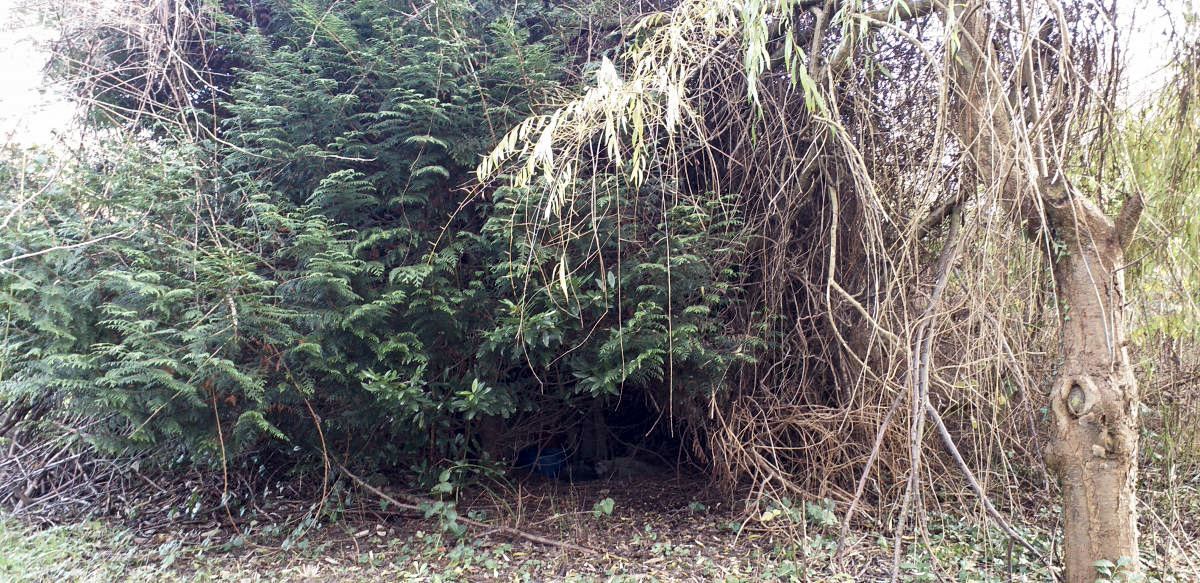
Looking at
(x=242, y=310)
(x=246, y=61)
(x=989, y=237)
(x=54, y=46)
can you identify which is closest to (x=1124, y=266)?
(x=989, y=237)

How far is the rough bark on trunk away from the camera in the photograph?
3.13 meters

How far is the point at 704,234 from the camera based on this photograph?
13.0ft

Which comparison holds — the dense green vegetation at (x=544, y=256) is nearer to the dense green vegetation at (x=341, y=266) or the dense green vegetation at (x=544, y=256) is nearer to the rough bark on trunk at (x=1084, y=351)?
the dense green vegetation at (x=341, y=266)

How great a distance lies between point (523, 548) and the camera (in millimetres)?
4184

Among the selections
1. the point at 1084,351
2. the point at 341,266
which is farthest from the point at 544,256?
the point at 1084,351

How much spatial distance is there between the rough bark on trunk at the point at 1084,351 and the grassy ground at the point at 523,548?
0.45 meters

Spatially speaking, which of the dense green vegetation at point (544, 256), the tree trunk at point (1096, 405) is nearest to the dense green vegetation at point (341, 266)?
the dense green vegetation at point (544, 256)

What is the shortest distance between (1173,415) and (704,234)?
2.65m

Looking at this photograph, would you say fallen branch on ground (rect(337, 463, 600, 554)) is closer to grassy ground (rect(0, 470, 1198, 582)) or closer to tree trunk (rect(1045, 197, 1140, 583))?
grassy ground (rect(0, 470, 1198, 582))

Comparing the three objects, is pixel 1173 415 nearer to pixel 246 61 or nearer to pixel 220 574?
pixel 220 574

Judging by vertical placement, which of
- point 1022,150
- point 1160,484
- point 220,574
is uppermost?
point 1022,150

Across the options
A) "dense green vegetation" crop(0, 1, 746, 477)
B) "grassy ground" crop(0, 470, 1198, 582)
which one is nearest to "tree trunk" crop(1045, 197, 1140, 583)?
"grassy ground" crop(0, 470, 1198, 582)

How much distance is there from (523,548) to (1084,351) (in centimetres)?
309

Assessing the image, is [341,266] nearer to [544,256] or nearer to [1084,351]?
[544,256]
